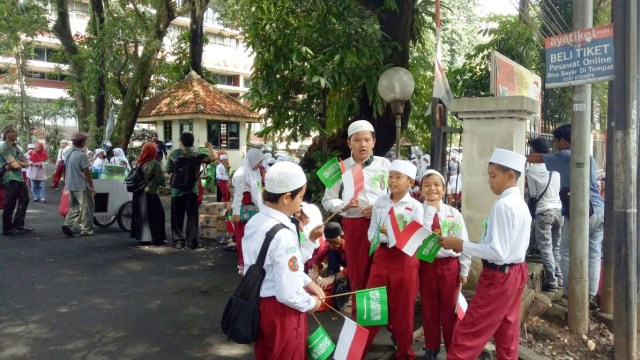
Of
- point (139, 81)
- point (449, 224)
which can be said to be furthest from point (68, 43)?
point (449, 224)

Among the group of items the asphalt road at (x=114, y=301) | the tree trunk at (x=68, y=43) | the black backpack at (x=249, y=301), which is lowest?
the asphalt road at (x=114, y=301)

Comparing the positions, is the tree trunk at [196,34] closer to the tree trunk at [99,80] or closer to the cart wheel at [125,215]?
the tree trunk at [99,80]

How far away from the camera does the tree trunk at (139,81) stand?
15.9 meters

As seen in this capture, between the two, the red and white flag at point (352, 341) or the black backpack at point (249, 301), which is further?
the red and white flag at point (352, 341)

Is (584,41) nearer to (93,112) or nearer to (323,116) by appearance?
(323,116)

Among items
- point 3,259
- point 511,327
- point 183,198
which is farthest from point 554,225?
point 3,259

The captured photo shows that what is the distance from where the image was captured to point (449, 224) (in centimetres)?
399

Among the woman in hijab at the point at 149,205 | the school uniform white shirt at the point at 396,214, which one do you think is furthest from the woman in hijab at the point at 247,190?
the school uniform white shirt at the point at 396,214

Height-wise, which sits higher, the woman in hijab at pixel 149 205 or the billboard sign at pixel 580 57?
the billboard sign at pixel 580 57

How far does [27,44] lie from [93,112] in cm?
353

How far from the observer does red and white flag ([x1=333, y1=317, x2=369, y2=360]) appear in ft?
10.4

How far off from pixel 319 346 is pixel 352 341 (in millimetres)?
238

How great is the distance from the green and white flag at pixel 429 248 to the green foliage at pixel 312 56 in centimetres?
292

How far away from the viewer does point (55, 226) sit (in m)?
10.4
